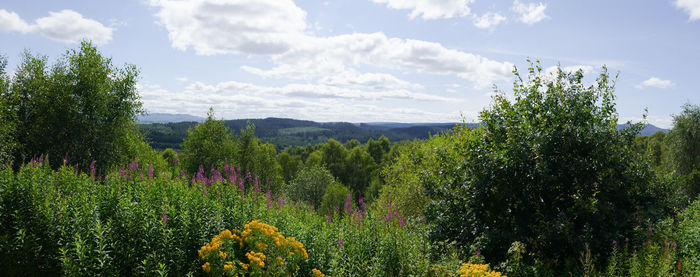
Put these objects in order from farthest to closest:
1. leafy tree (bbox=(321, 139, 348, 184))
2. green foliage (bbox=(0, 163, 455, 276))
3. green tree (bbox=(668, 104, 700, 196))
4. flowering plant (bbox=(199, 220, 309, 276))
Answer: leafy tree (bbox=(321, 139, 348, 184)), green tree (bbox=(668, 104, 700, 196)), green foliage (bbox=(0, 163, 455, 276)), flowering plant (bbox=(199, 220, 309, 276))

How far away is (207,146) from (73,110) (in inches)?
449

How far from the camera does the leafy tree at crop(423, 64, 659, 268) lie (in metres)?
7.65

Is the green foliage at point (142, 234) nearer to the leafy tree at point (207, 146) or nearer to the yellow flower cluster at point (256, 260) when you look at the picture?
the yellow flower cluster at point (256, 260)

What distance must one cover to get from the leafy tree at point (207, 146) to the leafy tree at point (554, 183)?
25908mm

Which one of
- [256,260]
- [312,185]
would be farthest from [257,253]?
[312,185]

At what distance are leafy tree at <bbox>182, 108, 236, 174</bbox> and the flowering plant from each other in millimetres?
25347

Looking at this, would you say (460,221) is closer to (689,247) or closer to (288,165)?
(689,247)

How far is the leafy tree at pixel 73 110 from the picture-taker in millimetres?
20266

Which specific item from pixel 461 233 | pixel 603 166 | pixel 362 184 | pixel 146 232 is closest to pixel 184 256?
pixel 146 232

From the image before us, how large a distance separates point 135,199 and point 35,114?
18.9 m

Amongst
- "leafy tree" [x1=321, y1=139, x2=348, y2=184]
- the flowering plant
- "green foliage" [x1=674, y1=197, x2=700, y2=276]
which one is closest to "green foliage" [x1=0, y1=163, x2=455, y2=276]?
the flowering plant

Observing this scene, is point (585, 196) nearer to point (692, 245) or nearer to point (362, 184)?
point (692, 245)

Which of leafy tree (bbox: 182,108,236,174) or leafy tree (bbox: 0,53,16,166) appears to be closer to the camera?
leafy tree (bbox: 0,53,16,166)

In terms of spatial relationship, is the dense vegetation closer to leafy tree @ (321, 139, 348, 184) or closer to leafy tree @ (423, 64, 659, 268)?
leafy tree @ (423, 64, 659, 268)
